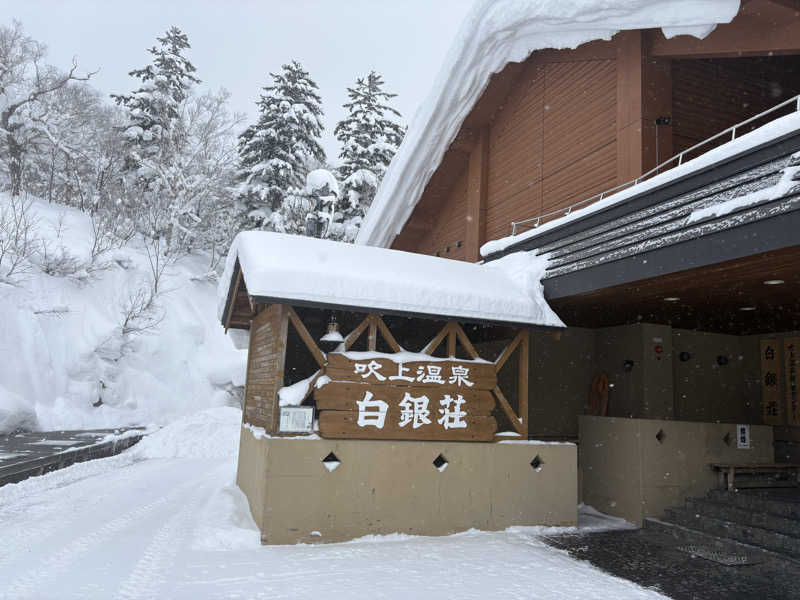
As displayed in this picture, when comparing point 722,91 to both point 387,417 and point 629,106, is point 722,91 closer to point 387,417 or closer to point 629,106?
point 629,106

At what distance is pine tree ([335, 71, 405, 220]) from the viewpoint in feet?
84.7

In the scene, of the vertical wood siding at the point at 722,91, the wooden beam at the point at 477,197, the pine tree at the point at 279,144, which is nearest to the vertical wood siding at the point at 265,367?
the wooden beam at the point at 477,197

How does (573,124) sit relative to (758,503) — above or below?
above

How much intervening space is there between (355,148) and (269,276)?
69.5ft

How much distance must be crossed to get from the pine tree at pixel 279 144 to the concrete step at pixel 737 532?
22.6 m

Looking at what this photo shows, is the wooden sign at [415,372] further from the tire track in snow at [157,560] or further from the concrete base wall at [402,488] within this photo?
the tire track in snow at [157,560]

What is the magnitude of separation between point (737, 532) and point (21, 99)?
32935 mm

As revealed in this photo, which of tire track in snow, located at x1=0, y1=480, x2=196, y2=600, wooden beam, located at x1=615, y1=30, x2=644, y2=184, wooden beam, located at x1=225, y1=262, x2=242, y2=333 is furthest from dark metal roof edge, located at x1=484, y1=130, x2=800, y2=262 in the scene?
tire track in snow, located at x1=0, y1=480, x2=196, y2=600

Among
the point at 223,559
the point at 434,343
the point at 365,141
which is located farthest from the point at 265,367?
the point at 365,141

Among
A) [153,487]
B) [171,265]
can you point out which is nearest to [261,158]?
[171,265]

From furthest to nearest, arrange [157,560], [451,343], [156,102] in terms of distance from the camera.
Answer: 1. [156,102]
2. [451,343]
3. [157,560]

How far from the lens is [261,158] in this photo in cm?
2747

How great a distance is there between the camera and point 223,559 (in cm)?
554

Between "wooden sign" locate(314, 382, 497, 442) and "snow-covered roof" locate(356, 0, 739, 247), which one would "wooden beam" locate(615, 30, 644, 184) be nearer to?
"snow-covered roof" locate(356, 0, 739, 247)
